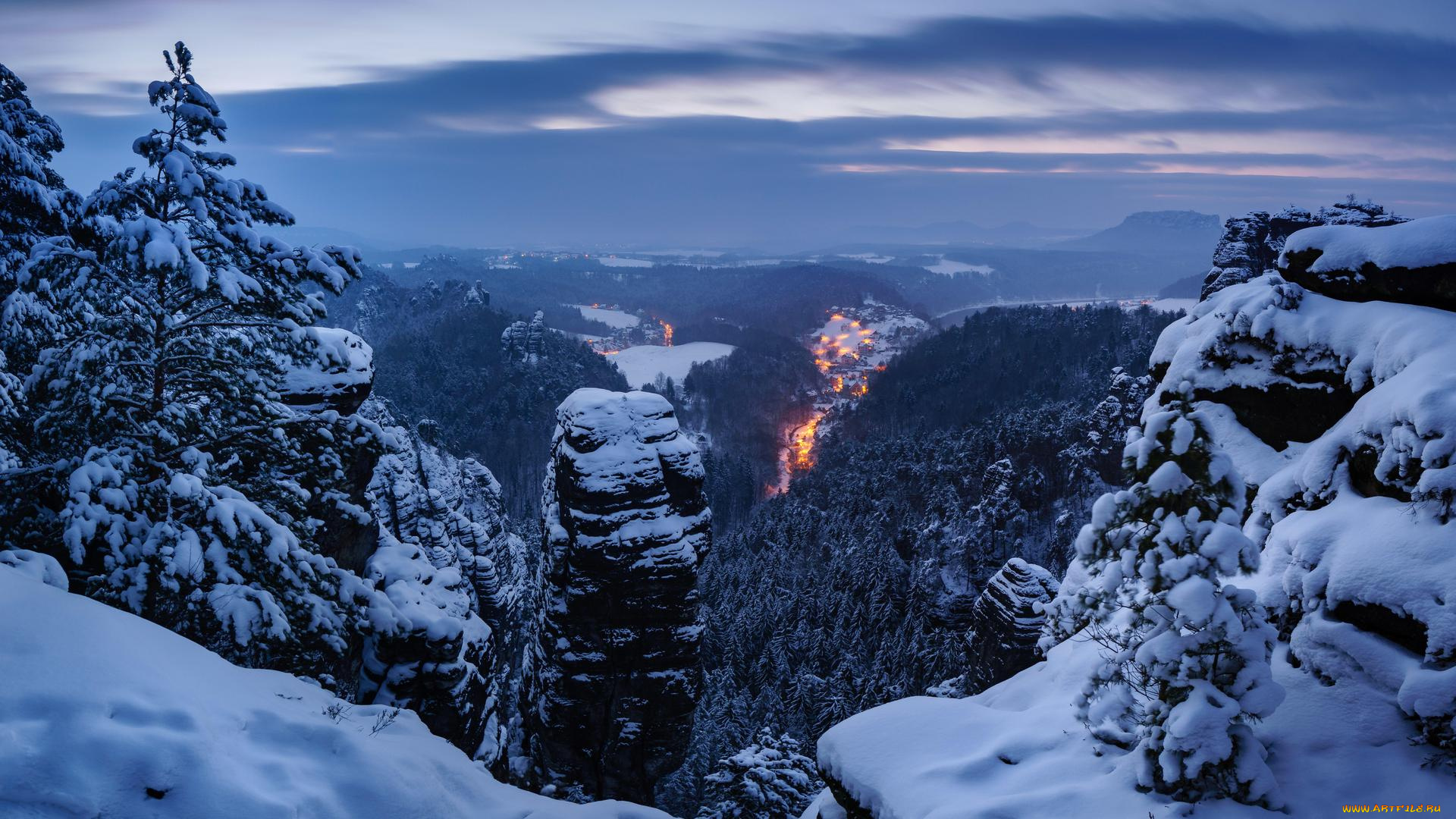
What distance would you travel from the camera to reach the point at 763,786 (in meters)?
16.2

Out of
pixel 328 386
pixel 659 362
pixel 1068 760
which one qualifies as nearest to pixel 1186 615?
pixel 1068 760

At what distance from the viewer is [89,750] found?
532 centimetres

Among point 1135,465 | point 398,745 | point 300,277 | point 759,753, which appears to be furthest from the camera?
point 759,753

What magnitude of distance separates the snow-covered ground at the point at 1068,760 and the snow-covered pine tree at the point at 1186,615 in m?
0.44

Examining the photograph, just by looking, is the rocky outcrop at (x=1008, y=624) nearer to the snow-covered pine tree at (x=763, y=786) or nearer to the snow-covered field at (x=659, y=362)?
the snow-covered pine tree at (x=763, y=786)

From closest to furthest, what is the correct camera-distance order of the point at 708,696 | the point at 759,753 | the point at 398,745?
the point at 398,745
the point at 759,753
the point at 708,696

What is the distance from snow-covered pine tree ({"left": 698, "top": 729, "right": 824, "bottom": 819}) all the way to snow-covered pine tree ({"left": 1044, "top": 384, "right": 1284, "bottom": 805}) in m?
10.8

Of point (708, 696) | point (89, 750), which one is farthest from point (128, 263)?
point (708, 696)

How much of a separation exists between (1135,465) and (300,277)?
38.5 ft

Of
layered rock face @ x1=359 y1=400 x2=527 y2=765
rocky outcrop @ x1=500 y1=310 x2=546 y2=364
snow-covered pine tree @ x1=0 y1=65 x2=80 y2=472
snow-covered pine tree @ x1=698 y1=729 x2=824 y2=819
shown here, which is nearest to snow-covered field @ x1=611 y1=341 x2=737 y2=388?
rocky outcrop @ x1=500 y1=310 x2=546 y2=364

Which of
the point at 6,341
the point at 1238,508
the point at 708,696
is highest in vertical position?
the point at 6,341

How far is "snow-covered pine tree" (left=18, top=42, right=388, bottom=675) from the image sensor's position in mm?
8922

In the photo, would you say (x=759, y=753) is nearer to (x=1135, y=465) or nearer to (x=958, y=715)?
(x=958, y=715)

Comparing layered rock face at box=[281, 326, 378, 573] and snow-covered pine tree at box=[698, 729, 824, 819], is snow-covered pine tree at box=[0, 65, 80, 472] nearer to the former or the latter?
layered rock face at box=[281, 326, 378, 573]
